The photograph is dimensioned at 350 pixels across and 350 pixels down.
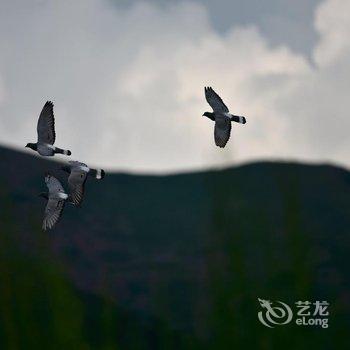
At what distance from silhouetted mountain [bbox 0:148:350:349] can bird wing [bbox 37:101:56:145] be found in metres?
26.8

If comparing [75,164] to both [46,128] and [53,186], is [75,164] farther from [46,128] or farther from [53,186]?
[53,186]

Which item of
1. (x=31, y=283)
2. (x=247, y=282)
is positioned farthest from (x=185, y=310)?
(x=31, y=283)

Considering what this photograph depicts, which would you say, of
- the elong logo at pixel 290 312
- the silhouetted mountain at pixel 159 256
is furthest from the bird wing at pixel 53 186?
the silhouetted mountain at pixel 159 256

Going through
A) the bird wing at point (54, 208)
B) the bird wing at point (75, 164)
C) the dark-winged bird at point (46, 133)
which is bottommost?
Answer: the bird wing at point (54, 208)

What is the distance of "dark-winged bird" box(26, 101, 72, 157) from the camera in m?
46.2

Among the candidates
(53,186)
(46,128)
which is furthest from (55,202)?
(46,128)

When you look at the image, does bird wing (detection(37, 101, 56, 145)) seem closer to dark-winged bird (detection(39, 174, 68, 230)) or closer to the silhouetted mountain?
dark-winged bird (detection(39, 174, 68, 230))

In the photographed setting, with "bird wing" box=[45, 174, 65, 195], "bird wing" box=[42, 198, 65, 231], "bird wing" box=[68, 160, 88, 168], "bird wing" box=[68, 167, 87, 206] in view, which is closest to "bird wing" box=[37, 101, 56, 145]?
"bird wing" box=[68, 160, 88, 168]

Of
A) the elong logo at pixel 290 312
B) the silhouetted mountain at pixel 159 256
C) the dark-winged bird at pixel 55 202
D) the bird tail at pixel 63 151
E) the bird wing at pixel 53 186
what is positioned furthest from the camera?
the silhouetted mountain at pixel 159 256

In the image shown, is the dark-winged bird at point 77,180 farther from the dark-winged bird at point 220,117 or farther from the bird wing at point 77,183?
the dark-winged bird at point 220,117

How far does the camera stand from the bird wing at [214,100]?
45.5 m

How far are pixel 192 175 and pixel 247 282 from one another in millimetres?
36288

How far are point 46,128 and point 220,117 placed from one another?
24.6 ft

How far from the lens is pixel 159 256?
370ft
